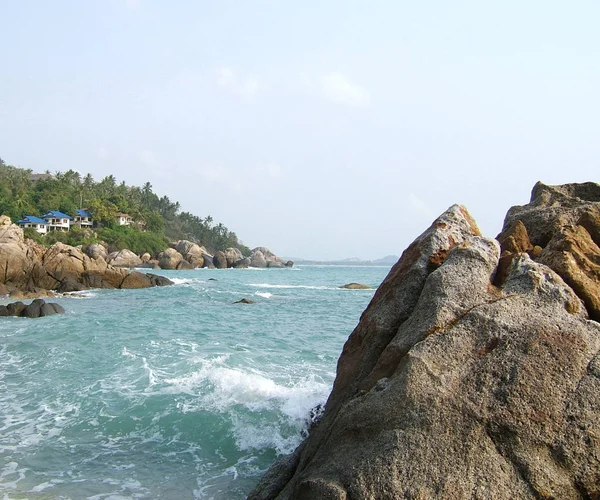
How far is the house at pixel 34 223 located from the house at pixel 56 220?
74.9 inches

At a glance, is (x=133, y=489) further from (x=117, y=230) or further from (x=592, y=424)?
(x=117, y=230)

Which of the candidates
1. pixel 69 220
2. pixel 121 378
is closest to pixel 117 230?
pixel 69 220

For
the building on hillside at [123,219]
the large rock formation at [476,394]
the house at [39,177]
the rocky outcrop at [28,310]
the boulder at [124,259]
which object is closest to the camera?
the large rock formation at [476,394]

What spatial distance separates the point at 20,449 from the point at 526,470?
26.7ft

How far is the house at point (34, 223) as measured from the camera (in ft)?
258

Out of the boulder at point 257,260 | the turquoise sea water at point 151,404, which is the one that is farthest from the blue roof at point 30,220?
the turquoise sea water at point 151,404

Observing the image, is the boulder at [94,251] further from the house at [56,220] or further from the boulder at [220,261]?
the boulder at [220,261]

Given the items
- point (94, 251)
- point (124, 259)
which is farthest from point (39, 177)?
point (94, 251)

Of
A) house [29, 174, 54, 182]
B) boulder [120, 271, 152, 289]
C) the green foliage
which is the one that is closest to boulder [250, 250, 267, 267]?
the green foliage

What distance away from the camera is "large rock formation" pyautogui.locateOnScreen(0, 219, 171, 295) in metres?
38.3

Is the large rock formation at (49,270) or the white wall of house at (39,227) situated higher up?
the white wall of house at (39,227)

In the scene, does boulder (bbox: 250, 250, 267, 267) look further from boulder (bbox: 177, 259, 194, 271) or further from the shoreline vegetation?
boulder (bbox: 177, 259, 194, 271)

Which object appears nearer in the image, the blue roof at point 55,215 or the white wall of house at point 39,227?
the white wall of house at point 39,227

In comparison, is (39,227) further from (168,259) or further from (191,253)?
(191,253)
